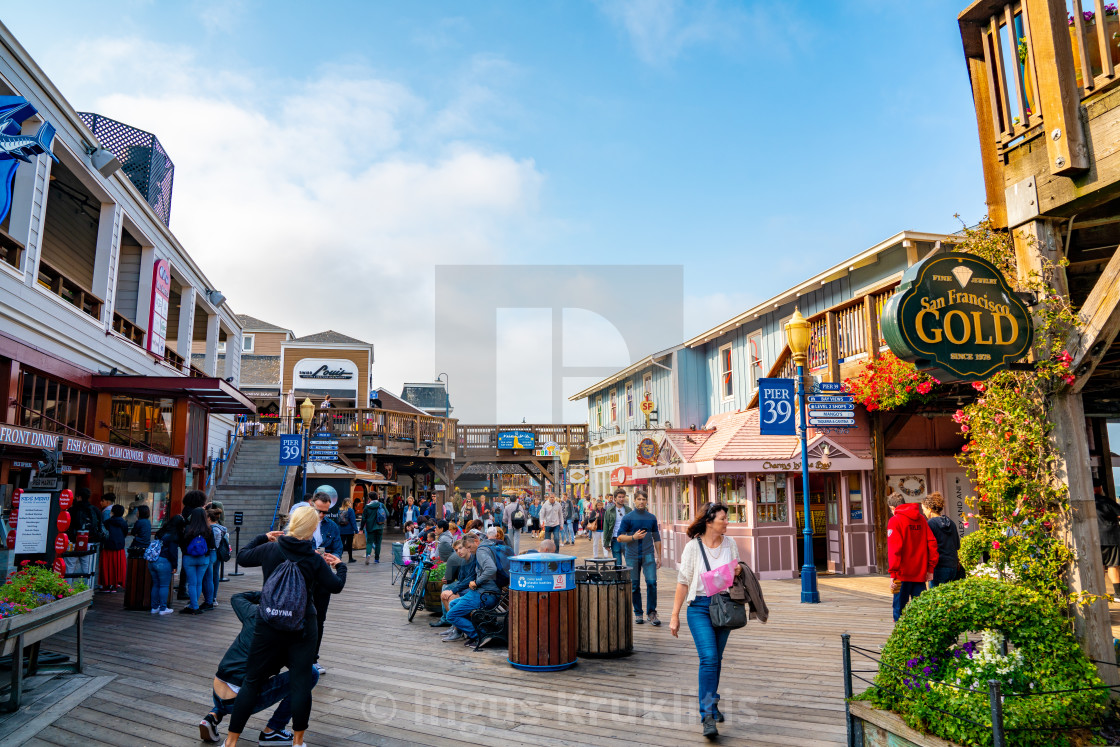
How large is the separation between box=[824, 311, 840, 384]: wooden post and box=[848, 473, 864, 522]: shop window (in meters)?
2.10

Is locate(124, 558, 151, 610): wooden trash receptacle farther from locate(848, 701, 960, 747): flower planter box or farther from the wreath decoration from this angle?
the wreath decoration

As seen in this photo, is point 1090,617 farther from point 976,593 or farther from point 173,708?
point 173,708

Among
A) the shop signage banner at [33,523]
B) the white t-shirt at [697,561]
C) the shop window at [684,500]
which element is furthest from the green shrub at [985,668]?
the shop window at [684,500]

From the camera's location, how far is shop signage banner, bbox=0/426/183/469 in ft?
30.2

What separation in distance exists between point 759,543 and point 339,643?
8164mm

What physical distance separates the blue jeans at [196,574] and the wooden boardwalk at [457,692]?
0.79 meters

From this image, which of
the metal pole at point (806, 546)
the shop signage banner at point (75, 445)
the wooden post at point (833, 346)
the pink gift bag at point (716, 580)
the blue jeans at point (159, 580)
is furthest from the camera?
the wooden post at point (833, 346)

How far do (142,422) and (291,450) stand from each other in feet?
14.0

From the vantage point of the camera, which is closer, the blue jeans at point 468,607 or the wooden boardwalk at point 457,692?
the wooden boardwalk at point 457,692

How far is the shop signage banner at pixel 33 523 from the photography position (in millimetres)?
8281

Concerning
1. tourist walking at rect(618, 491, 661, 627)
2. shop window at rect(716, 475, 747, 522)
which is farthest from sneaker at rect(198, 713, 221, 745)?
shop window at rect(716, 475, 747, 522)

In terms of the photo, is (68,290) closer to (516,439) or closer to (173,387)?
(173,387)

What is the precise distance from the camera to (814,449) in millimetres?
13664

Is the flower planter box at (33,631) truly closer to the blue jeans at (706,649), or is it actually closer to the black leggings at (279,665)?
the black leggings at (279,665)
